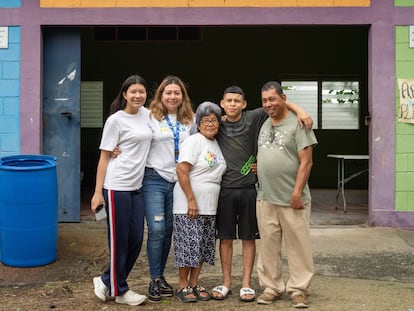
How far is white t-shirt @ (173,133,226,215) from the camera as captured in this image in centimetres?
404

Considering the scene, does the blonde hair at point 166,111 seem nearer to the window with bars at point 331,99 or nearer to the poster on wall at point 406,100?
the poster on wall at point 406,100

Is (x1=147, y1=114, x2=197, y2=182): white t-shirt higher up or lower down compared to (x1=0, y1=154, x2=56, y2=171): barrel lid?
higher up

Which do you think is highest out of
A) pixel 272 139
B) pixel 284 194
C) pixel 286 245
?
pixel 272 139

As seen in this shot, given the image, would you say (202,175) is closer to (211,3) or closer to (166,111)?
(166,111)

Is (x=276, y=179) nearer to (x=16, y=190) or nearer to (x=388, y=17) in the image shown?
(x=16, y=190)

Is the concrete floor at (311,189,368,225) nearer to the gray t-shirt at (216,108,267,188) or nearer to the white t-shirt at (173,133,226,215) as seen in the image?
the gray t-shirt at (216,108,267,188)

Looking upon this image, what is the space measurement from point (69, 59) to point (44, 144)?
1151mm

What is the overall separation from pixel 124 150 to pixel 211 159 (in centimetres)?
65

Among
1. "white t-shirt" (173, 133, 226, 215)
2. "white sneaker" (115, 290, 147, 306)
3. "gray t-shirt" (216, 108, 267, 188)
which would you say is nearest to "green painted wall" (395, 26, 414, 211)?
"gray t-shirt" (216, 108, 267, 188)

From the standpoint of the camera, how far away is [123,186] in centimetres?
400

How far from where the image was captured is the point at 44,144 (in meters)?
7.00

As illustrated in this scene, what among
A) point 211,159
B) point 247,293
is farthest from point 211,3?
point 247,293

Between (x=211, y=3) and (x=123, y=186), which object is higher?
(x=211, y=3)

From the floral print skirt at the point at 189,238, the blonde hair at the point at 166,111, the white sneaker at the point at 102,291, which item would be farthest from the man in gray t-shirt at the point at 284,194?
the white sneaker at the point at 102,291
